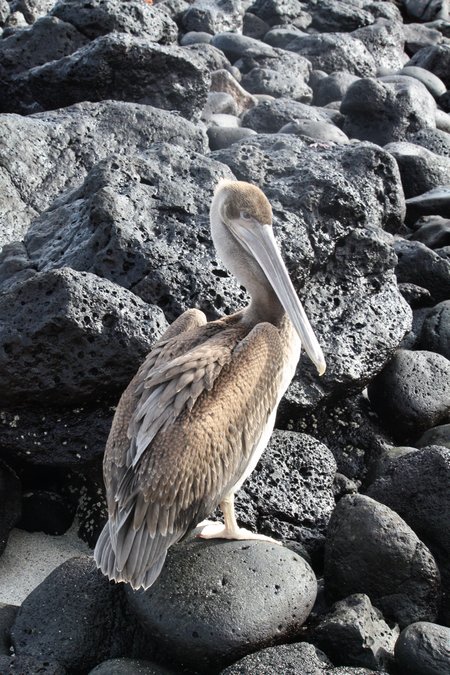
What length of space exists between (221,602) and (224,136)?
7.09 metres

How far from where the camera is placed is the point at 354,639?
4281 millimetres

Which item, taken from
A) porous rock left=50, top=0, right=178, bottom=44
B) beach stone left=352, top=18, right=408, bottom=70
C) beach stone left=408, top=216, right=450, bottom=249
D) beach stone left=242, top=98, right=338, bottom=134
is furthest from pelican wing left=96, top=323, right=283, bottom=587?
beach stone left=352, top=18, right=408, bottom=70

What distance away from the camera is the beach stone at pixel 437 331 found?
7188 mm

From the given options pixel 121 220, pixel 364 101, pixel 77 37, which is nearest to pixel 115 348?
pixel 121 220

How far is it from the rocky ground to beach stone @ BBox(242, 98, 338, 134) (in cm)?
226

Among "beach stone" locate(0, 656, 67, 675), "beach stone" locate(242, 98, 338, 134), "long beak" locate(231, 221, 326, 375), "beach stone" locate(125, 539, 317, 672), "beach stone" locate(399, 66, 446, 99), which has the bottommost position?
"beach stone" locate(242, 98, 338, 134)

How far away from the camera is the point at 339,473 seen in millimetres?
6102

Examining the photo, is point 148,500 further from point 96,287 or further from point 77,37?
point 77,37

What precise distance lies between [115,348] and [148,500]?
46.7 inches

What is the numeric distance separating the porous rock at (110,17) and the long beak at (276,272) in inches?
267

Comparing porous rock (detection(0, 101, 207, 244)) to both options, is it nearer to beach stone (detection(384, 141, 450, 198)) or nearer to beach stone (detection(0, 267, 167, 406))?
beach stone (detection(0, 267, 167, 406))

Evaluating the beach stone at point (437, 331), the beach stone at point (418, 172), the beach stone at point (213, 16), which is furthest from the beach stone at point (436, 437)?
the beach stone at point (213, 16)

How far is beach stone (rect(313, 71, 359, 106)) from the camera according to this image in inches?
565

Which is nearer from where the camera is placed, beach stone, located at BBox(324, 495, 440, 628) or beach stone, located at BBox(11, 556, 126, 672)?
beach stone, located at BBox(11, 556, 126, 672)
